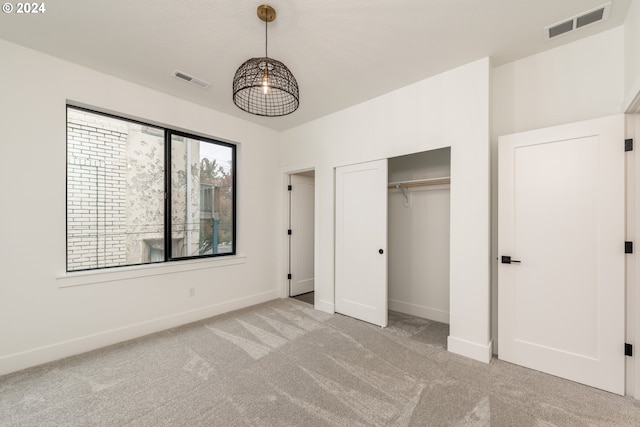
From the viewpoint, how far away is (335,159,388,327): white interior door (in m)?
3.31

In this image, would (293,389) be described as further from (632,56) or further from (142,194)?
(632,56)

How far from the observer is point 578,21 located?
6.86 ft

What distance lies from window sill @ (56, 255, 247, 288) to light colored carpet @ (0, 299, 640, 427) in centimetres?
70

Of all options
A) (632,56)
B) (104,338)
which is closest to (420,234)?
(632,56)

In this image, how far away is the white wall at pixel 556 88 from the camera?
2205 mm

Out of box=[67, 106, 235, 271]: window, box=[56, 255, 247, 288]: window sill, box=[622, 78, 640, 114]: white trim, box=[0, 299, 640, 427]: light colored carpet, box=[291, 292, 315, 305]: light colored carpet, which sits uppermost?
box=[622, 78, 640, 114]: white trim

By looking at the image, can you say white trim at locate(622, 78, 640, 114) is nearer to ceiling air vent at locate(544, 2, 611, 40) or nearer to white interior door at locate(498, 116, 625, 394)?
white interior door at locate(498, 116, 625, 394)

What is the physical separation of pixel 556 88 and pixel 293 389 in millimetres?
3428

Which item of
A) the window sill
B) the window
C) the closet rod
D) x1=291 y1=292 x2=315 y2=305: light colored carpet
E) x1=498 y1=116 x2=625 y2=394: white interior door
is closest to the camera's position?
x1=498 y1=116 x2=625 y2=394: white interior door

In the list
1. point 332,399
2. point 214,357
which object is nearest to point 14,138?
point 214,357

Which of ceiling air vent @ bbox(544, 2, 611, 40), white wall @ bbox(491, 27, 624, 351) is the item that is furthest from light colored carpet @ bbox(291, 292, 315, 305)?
ceiling air vent @ bbox(544, 2, 611, 40)

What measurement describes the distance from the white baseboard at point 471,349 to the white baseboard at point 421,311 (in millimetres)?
781

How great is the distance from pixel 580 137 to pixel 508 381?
2.06m
